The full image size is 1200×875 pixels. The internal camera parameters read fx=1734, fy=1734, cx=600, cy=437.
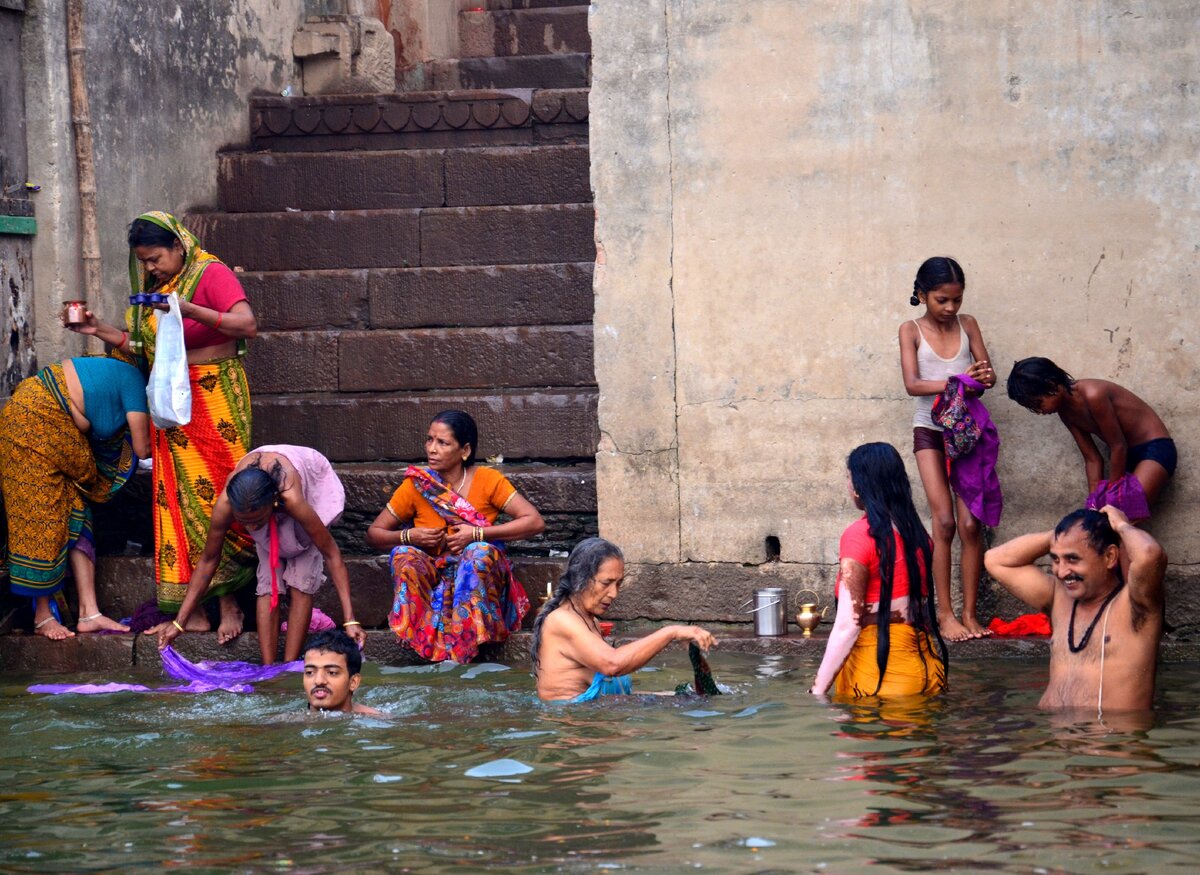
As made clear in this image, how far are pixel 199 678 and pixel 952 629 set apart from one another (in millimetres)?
3724

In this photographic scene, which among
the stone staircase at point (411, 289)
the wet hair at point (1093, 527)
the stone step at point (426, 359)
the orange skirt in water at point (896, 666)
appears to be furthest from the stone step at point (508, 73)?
the wet hair at point (1093, 527)

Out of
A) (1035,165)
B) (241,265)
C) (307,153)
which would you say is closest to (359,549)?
(241,265)

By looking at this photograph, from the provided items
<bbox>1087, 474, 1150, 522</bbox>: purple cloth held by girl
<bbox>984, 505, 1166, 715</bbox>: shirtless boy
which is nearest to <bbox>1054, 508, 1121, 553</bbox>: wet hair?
<bbox>984, 505, 1166, 715</bbox>: shirtless boy

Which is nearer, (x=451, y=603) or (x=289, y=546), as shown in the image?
(x=451, y=603)

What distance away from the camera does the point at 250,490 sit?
27.4 feet

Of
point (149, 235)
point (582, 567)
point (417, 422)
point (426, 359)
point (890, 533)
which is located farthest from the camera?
point (426, 359)

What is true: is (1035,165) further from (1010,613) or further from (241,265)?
(241,265)

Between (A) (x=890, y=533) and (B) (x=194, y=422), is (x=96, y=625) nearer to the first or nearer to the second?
(B) (x=194, y=422)

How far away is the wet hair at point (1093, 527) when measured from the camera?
6.65m

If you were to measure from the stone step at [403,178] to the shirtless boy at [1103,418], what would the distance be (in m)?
3.72

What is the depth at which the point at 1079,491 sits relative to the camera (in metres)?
8.91

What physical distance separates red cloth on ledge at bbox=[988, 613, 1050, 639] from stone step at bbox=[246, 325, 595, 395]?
112 inches

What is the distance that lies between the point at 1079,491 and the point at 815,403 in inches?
56.3

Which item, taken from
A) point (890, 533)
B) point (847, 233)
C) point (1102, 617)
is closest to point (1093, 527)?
point (1102, 617)
